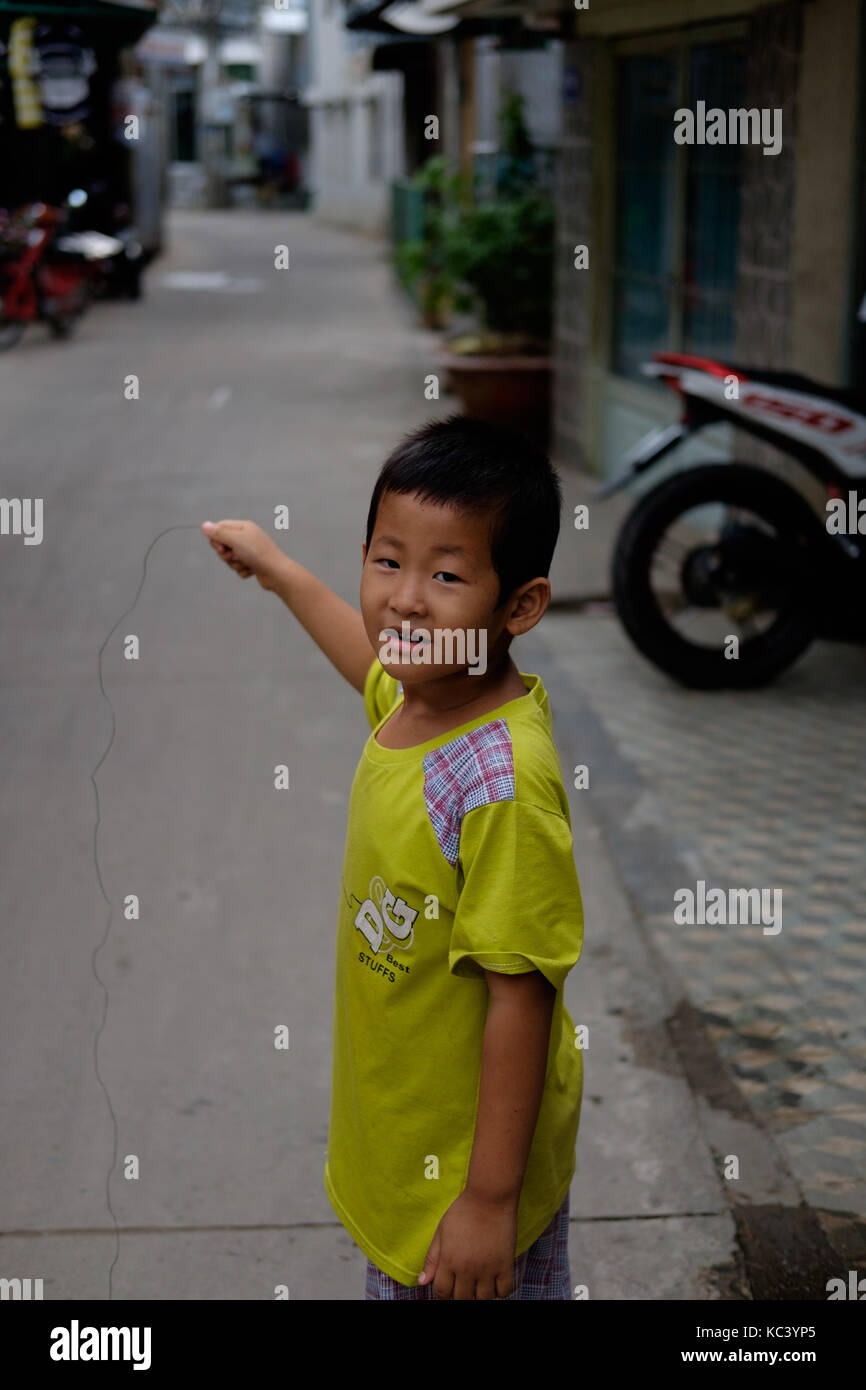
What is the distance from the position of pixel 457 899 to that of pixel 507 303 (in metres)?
9.47

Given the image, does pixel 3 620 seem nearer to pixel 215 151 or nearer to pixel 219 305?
pixel 219 305

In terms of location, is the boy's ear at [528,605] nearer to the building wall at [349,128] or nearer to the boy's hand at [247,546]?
the boy's hand at [247,546]

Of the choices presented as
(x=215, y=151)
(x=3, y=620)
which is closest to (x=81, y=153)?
(x=3, y=620)

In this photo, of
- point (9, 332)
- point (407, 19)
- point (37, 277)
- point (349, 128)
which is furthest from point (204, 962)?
point (349, 128)

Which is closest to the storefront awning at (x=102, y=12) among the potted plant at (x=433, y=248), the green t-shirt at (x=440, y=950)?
the potted plant at (x=433, y=248)

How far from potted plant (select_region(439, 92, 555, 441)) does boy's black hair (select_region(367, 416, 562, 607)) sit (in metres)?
8.42

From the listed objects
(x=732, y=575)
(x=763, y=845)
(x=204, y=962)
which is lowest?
(x=204, y=962)

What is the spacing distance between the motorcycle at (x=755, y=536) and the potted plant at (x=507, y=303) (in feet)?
15.8

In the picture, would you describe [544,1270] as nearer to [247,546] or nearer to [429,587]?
[429,587]

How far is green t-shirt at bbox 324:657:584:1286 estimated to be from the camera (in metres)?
1.67

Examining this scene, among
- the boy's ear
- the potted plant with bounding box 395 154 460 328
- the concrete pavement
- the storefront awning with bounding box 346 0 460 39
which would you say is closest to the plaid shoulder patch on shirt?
the boy's ear

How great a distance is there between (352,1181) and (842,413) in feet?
12.5

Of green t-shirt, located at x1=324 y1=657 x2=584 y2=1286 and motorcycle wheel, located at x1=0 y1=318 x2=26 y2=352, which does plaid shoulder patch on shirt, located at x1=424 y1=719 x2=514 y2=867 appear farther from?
motorcycle wheel, located at x1=0 y1=318 x2=26 y2=352

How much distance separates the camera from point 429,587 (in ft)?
5.57
